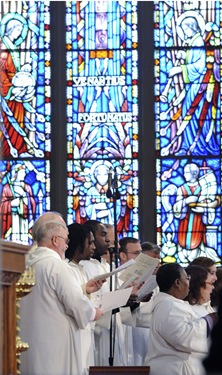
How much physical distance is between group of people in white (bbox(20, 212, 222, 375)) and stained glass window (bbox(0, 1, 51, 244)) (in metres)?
4.69

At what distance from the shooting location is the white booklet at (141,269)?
833cm

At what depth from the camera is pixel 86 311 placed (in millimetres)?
7527

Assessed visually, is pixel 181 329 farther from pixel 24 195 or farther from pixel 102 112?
pixel 102 112

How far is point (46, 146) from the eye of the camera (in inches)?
570

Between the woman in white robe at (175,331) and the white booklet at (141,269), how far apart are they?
10 centimetres

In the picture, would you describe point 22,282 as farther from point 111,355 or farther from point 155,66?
point 155,66

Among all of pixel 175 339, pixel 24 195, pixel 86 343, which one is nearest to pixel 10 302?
pixel 86 343

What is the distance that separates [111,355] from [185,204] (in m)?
5.13

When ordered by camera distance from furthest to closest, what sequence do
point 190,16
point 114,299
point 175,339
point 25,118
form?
point 190,16 < point 25,118 < point 175,339 < point 114,299

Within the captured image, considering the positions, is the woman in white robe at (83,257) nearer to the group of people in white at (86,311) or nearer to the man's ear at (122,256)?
the group of people in white at (86,311)

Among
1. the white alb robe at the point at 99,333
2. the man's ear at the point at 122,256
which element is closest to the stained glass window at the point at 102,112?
the man's ear at the point at 122,256

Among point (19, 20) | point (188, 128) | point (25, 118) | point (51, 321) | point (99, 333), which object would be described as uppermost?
point (19, 20)

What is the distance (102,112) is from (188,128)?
1.12 m

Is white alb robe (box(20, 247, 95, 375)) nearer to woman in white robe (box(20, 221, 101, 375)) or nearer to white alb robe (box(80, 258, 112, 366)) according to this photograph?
woman in white robe (box(20, 221, 101, 375))
